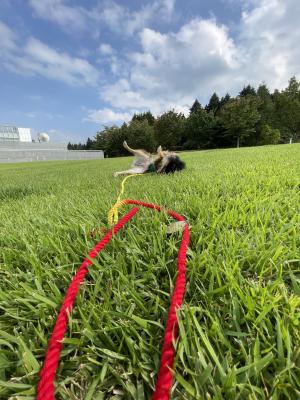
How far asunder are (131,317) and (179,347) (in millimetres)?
152

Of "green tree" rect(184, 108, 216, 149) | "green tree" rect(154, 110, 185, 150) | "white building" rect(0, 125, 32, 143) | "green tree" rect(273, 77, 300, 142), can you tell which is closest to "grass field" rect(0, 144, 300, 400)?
"green tree" rect(273, 77, 300, 142)

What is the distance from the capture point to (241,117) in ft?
108

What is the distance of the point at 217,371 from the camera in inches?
18.2

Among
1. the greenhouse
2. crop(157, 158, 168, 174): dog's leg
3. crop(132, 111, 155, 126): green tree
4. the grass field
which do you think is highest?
crop(132, 111, 155, 126): green tree

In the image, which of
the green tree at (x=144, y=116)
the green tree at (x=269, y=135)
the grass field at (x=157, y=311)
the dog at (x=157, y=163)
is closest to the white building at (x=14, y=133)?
the green tree at (x=144, y=116)

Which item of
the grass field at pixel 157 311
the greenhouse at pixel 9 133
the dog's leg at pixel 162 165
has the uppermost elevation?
the greenhouse at pixel 9 133

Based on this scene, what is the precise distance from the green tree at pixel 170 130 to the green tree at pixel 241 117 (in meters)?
7.98

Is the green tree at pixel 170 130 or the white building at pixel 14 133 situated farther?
the white building at pixel 14 133

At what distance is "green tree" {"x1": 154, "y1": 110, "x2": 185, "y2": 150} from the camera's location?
130 feet

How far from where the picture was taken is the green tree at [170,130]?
39.6 meters

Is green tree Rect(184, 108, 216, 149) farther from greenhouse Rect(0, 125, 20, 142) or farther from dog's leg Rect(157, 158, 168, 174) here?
dog's leg Rect(157, 158, 168, 174)

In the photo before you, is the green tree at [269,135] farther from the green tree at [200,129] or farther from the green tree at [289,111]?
the green tree at [200,129]

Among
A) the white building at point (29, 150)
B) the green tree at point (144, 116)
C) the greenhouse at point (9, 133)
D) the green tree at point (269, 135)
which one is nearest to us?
the white building at point (29, 150)

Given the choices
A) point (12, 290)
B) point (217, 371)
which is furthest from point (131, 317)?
point (12, 290)
